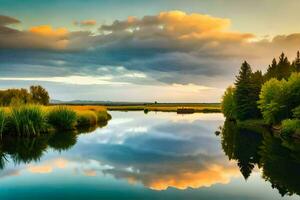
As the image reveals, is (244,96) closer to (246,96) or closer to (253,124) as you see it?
(246,96)

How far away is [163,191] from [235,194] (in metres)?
3.02

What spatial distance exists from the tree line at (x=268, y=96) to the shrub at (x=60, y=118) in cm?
2569

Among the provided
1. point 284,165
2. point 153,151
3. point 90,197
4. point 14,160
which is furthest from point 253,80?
point 90,197

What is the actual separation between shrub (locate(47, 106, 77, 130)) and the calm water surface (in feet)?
38.4

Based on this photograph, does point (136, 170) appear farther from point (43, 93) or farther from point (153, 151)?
point (43, 93)

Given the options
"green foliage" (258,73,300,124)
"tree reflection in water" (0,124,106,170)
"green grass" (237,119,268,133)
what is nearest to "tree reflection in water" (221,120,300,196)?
"tree reflection in water" (0,124,106,170)

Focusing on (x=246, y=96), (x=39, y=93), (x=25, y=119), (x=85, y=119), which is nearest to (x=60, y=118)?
(x=25, y=119)

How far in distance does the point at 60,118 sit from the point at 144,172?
2714 centimetres

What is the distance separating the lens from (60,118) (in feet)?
153

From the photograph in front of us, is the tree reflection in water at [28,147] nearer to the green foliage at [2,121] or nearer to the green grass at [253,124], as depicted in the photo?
the green foliage at [2,121]

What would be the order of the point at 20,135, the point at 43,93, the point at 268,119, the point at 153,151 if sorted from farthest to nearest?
1. the point at 43,93
2. the point at 268,119
3. the point at 20,135
4. the point at 153,151

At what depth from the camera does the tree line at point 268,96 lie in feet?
173

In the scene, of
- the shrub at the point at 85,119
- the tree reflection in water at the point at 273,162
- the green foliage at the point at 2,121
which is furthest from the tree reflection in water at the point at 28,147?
the shrub at the point at 85,119

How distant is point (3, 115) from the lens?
35.8 metres
